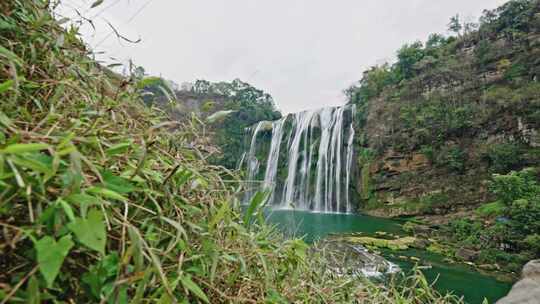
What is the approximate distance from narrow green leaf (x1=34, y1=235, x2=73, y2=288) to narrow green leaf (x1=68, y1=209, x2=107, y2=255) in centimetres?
1

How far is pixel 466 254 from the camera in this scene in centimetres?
755

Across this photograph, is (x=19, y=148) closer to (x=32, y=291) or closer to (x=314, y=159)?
(x=32, y=291)

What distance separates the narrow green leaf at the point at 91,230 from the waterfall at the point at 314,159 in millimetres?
15827

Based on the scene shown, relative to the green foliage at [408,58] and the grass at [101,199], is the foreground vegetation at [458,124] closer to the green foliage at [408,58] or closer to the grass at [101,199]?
the green foliage at [408,58]

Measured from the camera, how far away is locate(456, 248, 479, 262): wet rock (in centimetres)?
740

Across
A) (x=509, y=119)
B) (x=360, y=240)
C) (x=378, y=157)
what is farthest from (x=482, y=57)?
(x=360, y=240)

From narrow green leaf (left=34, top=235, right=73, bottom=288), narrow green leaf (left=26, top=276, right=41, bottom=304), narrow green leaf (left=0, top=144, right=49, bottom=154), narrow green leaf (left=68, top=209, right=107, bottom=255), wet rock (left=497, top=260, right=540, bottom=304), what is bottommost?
wet rock (left=497, top=260, right=540, bottom=304)

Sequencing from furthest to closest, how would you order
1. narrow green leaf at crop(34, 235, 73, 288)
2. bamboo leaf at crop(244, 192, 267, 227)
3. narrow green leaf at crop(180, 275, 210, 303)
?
bamboo leaf at crop(244, 192, 267, 227)
narrow green leaf at crop(180, 275, 210, 303)
narrow green leaf at crop(34, 235, 73, 288)

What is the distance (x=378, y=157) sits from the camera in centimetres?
1711

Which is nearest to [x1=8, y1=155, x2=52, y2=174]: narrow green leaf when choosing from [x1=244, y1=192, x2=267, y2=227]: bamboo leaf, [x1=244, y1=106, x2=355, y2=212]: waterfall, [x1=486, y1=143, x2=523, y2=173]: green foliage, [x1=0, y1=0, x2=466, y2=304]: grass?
[x1=0, y1=0, x2=466, y2=304]: grass

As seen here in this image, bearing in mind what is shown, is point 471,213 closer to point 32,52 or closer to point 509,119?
point 509,119

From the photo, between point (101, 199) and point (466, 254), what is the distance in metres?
9.07

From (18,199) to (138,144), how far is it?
0.18 m

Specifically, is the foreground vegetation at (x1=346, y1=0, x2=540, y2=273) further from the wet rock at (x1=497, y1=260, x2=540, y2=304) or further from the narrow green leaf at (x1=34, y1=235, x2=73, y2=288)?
the narrow green leaf at (x1=34, y1=235, x2=73, y2=288)
